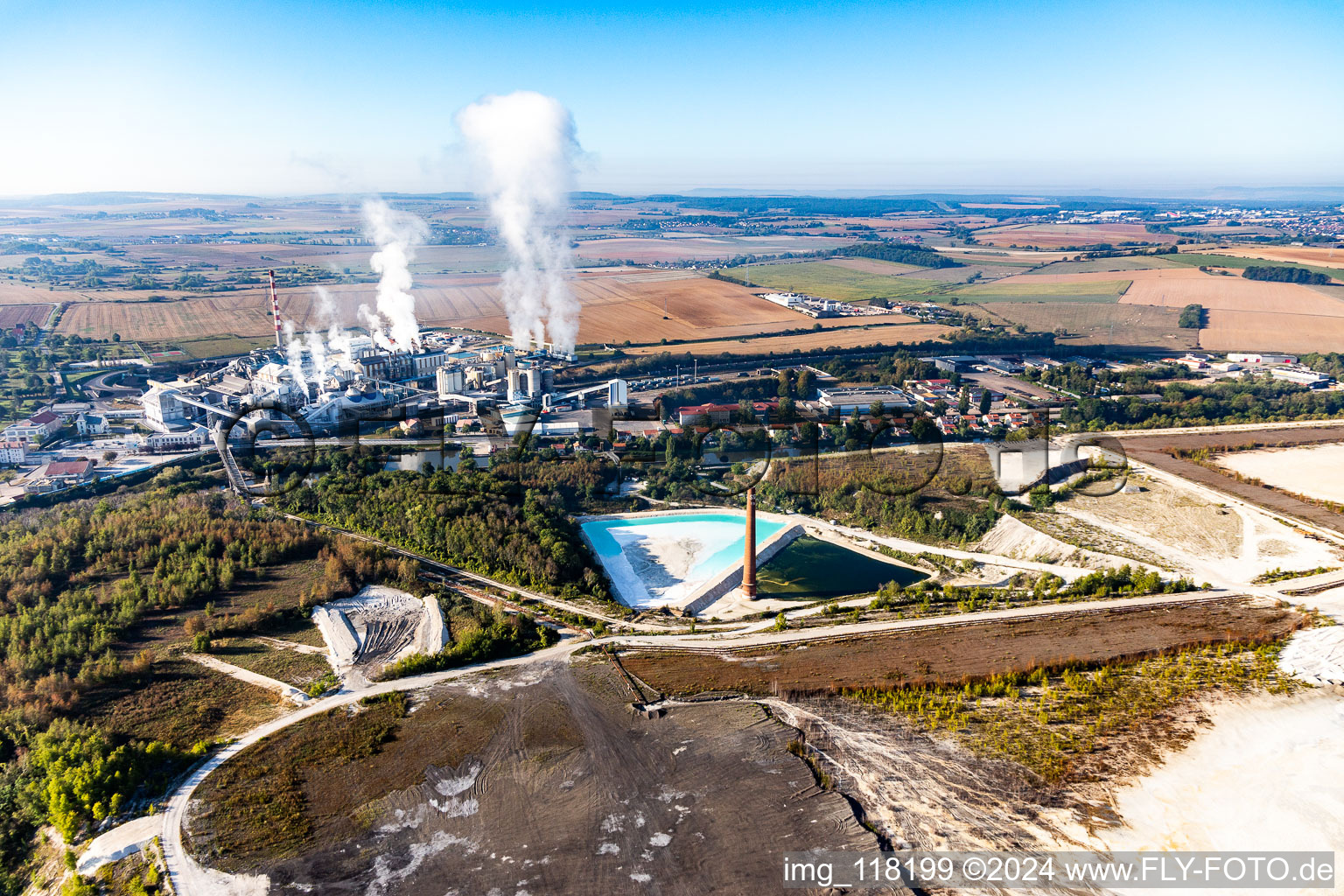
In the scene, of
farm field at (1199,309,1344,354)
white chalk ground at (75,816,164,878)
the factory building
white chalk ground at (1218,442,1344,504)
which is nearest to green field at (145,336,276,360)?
the factory building

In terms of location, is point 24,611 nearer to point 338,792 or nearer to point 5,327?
point 338,792

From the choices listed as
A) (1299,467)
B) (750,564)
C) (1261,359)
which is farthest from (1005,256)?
(750,564)

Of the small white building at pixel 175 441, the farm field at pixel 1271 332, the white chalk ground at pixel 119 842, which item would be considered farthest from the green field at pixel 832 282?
the white chalk ground at pixel 119 842

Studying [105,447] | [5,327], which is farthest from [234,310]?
[105,447]

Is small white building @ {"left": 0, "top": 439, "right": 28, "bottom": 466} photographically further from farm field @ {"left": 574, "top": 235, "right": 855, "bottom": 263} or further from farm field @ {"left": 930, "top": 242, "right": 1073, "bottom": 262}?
farm field @ {"left": 930, "top": 242, "right": 1073, "bottom": 262}

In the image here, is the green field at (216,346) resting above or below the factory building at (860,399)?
above

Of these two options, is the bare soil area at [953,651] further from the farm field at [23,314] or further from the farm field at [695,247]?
the farm field at [695,247]
